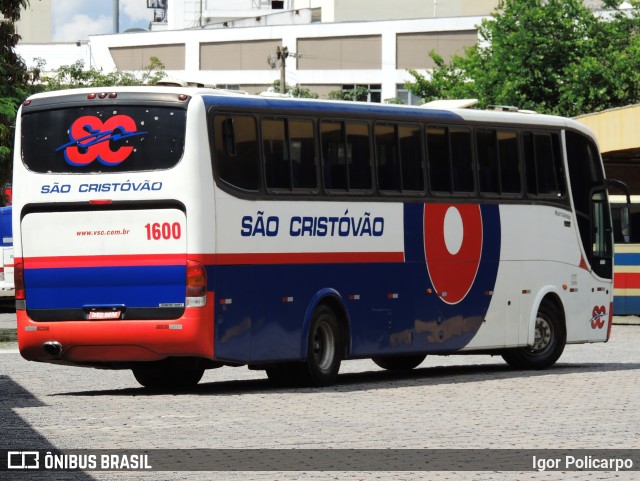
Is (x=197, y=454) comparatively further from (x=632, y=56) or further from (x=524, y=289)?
(x=632, y=56)

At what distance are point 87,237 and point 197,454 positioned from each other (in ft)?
21.5

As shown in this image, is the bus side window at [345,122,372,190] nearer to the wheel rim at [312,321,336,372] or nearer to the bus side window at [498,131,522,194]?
the wheel rim at [312,321,336,372]

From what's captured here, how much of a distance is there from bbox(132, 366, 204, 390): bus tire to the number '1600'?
226 cm

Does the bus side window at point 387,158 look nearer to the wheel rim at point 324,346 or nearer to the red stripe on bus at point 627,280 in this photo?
the wheel rim at point 324,346

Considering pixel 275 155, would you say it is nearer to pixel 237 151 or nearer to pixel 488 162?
pixel 237 151

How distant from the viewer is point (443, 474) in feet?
35.7

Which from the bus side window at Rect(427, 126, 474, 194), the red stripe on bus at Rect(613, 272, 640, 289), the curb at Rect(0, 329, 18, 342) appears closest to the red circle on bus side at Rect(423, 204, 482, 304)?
the bus side window at Rect(427, 126, 474, 194)

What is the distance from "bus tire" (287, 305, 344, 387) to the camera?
19156 millimetres

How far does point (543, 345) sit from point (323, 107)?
562cm

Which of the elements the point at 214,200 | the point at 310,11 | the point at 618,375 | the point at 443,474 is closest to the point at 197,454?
the point at 443,474

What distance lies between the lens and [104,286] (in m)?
18.1

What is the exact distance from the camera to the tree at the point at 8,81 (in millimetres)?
40534

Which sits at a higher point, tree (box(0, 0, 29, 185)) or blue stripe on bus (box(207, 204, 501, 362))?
tree (box(0, 0, 29, 185))

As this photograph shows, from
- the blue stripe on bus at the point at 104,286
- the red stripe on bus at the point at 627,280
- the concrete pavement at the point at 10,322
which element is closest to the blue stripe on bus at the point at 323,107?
the blue stripe on bus at the point at 104,286
